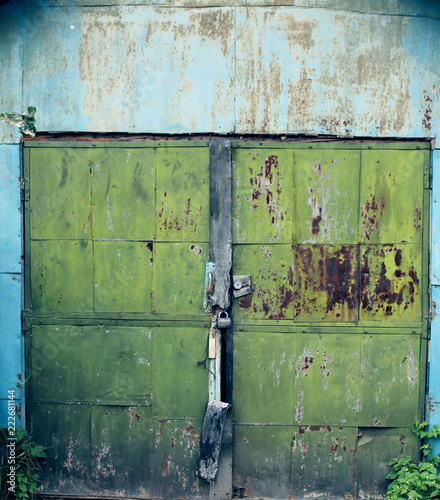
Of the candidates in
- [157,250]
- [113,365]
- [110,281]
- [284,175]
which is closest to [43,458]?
[113,365]

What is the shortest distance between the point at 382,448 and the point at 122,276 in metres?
2.47

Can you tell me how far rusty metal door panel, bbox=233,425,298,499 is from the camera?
132 inches

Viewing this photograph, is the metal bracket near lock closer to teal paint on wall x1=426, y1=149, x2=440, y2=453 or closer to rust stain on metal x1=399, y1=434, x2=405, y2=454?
teal paint on wall x1=426, y1=149, x2=440, y2=453

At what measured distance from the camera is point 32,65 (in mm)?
3307

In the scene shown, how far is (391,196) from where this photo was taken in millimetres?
3287

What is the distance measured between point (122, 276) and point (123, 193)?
→ 660 mm

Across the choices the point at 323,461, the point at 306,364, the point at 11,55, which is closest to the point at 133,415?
the point at 306,364

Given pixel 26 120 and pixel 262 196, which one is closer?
pixel 26 120

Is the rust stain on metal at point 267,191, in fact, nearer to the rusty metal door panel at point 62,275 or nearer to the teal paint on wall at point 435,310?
the teal paint on wall at point 435,310

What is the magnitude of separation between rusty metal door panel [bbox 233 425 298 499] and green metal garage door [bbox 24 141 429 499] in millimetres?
11

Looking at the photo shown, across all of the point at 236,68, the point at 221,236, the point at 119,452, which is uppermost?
the point at 236,68

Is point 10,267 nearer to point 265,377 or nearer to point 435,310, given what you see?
point 265,377

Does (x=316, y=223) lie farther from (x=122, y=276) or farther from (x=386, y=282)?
(x=122, y=276)

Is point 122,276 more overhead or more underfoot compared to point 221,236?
more underfoot
